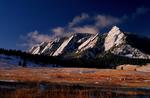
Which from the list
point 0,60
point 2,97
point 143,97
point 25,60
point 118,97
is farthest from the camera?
point 25,60

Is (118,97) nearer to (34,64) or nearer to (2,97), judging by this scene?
(2,97)

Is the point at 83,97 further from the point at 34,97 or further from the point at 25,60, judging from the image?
the point at 25,60

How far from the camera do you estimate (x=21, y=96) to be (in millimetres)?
21828

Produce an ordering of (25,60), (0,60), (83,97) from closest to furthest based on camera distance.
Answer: (83,97)
(0,60)
(25,60)

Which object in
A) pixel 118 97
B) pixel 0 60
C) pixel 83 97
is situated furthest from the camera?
pixel 0 60

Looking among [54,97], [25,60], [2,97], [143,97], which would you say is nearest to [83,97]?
[54,97]

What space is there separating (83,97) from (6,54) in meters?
181

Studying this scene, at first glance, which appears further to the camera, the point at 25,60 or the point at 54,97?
the point at 25,60

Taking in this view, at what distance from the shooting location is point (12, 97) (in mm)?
21656

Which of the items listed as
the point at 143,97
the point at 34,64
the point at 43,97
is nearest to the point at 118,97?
the point at 143,97

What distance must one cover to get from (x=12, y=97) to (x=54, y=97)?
287cm

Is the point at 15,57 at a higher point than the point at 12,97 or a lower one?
higher

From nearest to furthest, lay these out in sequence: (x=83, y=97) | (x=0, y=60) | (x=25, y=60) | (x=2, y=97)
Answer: (x=83, y=97), (x=2, y=97), (x=0, y=60), (x=25, y=60)

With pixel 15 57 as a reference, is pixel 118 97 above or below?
below
